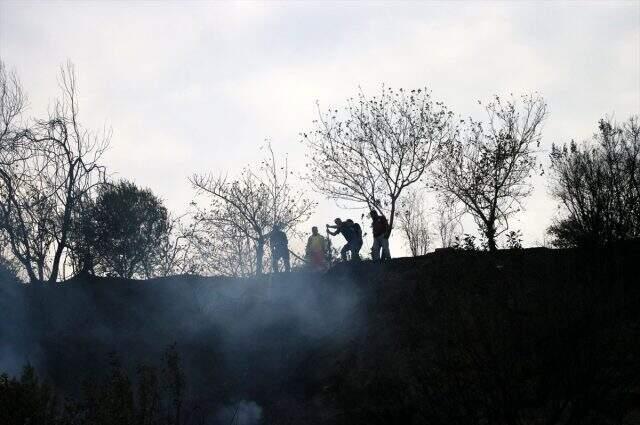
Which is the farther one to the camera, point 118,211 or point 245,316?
point 118,211

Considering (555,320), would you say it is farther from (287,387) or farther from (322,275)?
(322,275)

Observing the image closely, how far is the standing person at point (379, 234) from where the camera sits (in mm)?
21219

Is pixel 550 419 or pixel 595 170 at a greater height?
pixel 595 170

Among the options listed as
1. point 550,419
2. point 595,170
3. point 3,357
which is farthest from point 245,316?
point 595,170

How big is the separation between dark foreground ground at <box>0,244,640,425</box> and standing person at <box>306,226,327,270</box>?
1.06 m

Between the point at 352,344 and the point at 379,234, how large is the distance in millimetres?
3978

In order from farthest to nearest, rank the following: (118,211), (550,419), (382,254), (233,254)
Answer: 1. (233,254)
2. (118,211)
3. (382,254)
4. (550,419)

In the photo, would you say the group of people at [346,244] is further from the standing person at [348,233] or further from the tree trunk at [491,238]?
the tree trunk at [491,238]

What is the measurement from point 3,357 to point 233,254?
56.3 feet

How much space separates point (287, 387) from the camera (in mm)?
18859

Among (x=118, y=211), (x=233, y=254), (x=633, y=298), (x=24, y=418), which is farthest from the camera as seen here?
(x=233, y=254)

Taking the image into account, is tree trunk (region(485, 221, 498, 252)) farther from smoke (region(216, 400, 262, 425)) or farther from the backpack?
smoke (region(216, 400, 262, 425))

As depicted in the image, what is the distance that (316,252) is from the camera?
71.5 feet

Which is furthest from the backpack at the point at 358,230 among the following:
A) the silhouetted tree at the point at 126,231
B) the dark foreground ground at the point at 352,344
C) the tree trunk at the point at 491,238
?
the silhouetted tree at the point at 126,231
